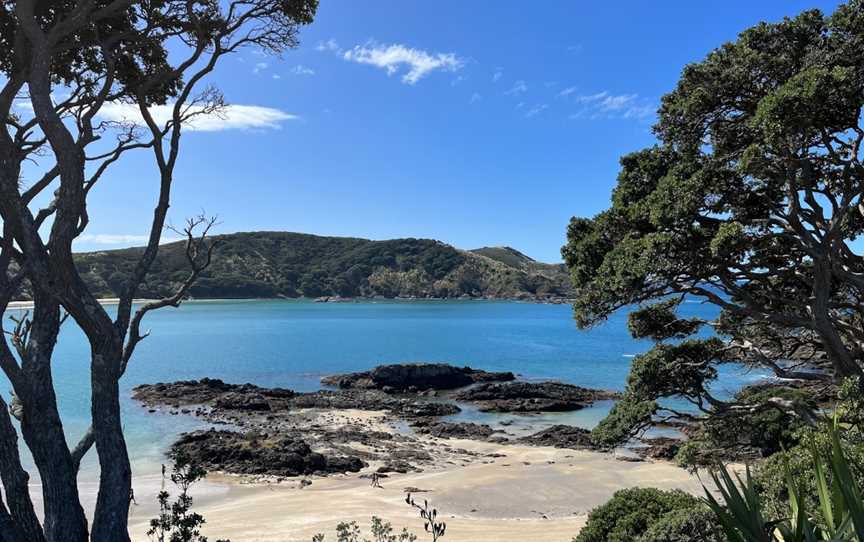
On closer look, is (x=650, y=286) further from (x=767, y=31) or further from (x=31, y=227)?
(x=31, y=227)

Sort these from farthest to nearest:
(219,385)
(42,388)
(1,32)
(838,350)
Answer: (219,385) → (838,350) → (1,32) → (42,388)

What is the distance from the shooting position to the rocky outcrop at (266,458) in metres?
26.3

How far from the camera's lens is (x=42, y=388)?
24.0 feet

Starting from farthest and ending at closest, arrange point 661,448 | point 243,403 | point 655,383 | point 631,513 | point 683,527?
point 243,403 < point 661,448 < point 655,383 < point 631,513 < point 683,527

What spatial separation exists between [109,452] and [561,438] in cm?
2912

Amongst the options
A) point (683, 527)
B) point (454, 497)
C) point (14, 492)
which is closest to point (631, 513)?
point (683, 527)

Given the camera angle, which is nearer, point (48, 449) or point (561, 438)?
point (48, 449)

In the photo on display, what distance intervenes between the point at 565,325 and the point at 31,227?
5056 inches

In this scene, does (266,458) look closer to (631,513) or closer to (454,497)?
(454,497)

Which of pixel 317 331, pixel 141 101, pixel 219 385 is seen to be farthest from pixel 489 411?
pixel 317 331

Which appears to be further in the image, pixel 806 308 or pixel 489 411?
pixel 489 411

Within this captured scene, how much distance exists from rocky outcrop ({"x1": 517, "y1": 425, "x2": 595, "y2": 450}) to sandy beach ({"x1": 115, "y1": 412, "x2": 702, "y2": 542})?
212cm

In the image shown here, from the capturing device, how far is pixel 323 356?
2896 inches

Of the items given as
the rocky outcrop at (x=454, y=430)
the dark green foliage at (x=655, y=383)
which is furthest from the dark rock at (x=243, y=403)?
the dark green foliage at (x=655, y=383)
